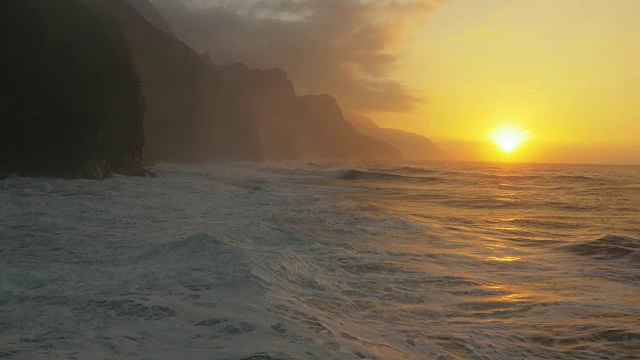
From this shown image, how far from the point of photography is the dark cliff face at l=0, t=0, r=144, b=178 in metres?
23.1

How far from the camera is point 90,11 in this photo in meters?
29.9

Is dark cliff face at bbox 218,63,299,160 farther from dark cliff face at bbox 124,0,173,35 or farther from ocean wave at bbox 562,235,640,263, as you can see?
ocean wave at bbox 562,235,640,263

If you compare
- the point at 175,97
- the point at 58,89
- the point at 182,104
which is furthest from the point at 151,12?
Result: the point at 58,89

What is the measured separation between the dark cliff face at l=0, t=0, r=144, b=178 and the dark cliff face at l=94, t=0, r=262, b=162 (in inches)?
731

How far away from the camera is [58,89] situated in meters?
24.8

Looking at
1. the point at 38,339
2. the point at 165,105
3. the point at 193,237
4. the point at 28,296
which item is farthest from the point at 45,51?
the point at 165,105

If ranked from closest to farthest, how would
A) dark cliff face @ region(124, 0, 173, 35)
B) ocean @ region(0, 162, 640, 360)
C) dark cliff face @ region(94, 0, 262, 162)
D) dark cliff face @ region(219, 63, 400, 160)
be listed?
ocean @ region(0, 162, 640, 360) → dark cliff face @ region(94, 0, 262, 162) → dark cliff face @ region(124, 0, 173, 35) → dark cliff face @ region(219, 63, 400, 160)

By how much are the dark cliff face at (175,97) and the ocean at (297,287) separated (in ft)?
121

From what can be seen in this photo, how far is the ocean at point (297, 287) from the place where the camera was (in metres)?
5.59

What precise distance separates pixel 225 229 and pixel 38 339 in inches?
315

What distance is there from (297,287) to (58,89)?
876 inches

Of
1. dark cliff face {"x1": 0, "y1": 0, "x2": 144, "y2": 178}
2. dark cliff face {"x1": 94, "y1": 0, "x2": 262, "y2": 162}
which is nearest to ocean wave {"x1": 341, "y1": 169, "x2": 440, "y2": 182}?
dark cliff face {"x1": 94, "y1": 0, "x2": 262, "y2": 162}

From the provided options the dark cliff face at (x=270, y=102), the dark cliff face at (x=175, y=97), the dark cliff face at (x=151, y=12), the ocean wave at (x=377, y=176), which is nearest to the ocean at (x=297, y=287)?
the ocean wave at (x=377, y=176)

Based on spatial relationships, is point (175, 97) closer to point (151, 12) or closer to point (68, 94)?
point (68, 94)
